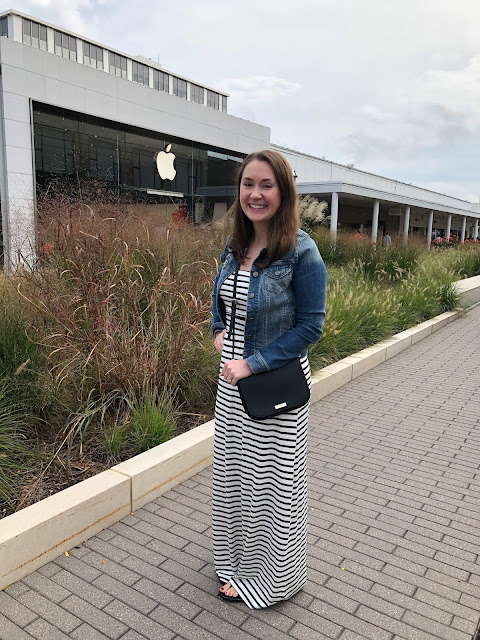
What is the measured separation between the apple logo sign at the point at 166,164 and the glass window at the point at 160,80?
34557 millimetres

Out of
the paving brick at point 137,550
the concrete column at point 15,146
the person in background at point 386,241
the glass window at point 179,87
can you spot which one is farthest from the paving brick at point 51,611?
the glass window at point 179,87

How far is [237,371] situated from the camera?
2.14 meters

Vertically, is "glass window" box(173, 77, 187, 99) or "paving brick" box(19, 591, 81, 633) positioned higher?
"glass window" box(173, 77, 187, 99)

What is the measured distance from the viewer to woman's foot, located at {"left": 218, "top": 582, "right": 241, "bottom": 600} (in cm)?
244

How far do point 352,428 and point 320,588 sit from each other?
236 centimetres

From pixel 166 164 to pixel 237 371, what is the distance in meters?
23.7

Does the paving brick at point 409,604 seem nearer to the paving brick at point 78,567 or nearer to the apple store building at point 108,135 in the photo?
the paving brick at point 78,567

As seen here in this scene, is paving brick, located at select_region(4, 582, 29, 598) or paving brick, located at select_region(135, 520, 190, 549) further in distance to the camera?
paving brick, located at select_region(135, 520, 190, 549)

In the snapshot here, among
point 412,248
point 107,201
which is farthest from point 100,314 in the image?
point 412,248

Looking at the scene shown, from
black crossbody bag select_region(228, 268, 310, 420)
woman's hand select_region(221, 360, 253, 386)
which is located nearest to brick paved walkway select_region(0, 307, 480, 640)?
black crossbody bag select_region(228, 268, 310, 420)

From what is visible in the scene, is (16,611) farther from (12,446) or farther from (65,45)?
(65,45)

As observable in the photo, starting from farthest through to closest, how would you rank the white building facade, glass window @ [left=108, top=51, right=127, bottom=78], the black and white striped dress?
glass window @ [left=108, top=51, right=127, bottom=78]
the white building facade
the black and white striped dress

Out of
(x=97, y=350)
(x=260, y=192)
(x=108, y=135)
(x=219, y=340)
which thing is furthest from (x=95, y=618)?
(x=108, y=135)

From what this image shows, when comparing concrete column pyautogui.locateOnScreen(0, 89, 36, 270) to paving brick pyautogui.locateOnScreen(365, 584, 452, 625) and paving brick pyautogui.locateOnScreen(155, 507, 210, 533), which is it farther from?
paving brick pyautogui.locateOnScreen(365, 584, 452, 625)
